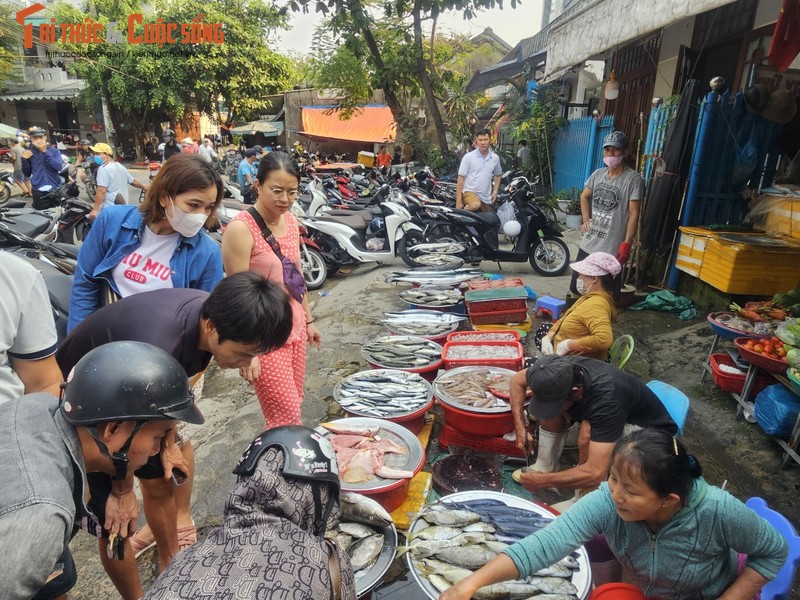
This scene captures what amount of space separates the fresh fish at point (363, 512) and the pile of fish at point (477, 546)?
158mm

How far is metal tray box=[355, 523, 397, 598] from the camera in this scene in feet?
6.70

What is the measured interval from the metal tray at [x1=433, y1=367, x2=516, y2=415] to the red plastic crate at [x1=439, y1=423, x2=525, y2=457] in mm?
223

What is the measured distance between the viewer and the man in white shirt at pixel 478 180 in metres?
7.59

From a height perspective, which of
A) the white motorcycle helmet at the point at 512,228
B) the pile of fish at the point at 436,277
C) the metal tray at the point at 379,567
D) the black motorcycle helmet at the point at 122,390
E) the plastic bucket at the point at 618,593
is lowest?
the metal tray at the point at 379,567

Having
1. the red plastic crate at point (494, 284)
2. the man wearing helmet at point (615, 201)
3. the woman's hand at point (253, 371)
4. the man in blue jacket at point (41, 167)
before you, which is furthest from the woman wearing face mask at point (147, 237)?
the man in blue jacket at point (41, 167)

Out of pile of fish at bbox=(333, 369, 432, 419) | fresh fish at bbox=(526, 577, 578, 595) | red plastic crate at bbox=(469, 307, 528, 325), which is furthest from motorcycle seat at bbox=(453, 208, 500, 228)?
fresh fish at bbox=(526, 577, 578, 595)

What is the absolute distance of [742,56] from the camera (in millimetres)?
5832

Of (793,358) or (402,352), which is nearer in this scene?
(793,358)

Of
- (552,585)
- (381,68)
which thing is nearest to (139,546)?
(552,585)

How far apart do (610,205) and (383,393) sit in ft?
10.6

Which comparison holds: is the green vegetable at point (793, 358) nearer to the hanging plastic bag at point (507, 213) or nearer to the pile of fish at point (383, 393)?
the pile of fish at point (383, 393)

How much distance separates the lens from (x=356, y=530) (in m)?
Result: 2.25

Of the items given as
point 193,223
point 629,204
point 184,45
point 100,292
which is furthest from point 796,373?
point 184,45

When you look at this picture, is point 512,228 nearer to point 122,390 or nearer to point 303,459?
point 303,459
